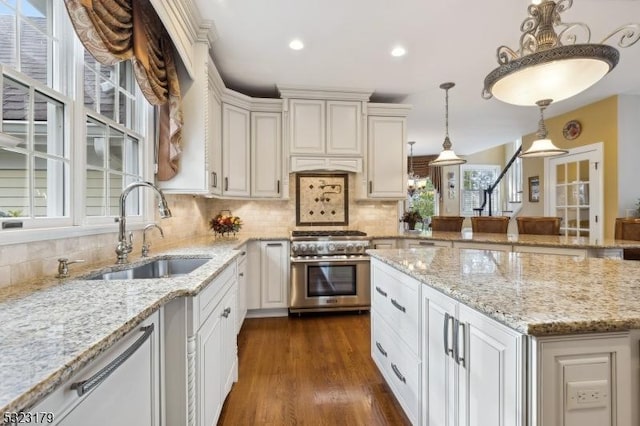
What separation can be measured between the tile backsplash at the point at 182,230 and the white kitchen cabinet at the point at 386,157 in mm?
297

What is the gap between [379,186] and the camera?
3.96 metres

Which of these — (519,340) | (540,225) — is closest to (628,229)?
(540,225)

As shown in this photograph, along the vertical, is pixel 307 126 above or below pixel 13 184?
above

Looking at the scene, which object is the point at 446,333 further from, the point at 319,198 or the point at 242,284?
the point at 319,198

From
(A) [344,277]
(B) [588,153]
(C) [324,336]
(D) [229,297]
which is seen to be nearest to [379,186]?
(A) [344,277]

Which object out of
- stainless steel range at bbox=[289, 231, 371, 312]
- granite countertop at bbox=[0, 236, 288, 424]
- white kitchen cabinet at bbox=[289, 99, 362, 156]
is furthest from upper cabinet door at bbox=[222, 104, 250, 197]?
granite countertop at bbox=[0, 236, 288, 424]

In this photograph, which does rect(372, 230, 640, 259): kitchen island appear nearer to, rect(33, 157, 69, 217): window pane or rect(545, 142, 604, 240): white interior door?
rect(545, 142, 604, 240): white interior door

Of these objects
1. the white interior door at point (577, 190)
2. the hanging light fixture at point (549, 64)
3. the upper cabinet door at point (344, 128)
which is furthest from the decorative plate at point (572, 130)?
the hanging light fixture at point (549, 64)

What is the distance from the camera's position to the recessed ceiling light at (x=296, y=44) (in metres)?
2.70

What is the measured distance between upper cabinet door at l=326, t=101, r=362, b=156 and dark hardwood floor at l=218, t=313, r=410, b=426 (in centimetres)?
207

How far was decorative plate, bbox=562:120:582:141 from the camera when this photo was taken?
4510 mm

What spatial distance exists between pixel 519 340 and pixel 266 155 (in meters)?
3.28

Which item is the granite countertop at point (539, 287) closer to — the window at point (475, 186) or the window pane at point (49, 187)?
the window pane at point (49, 187)

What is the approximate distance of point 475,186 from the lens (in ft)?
27.5
